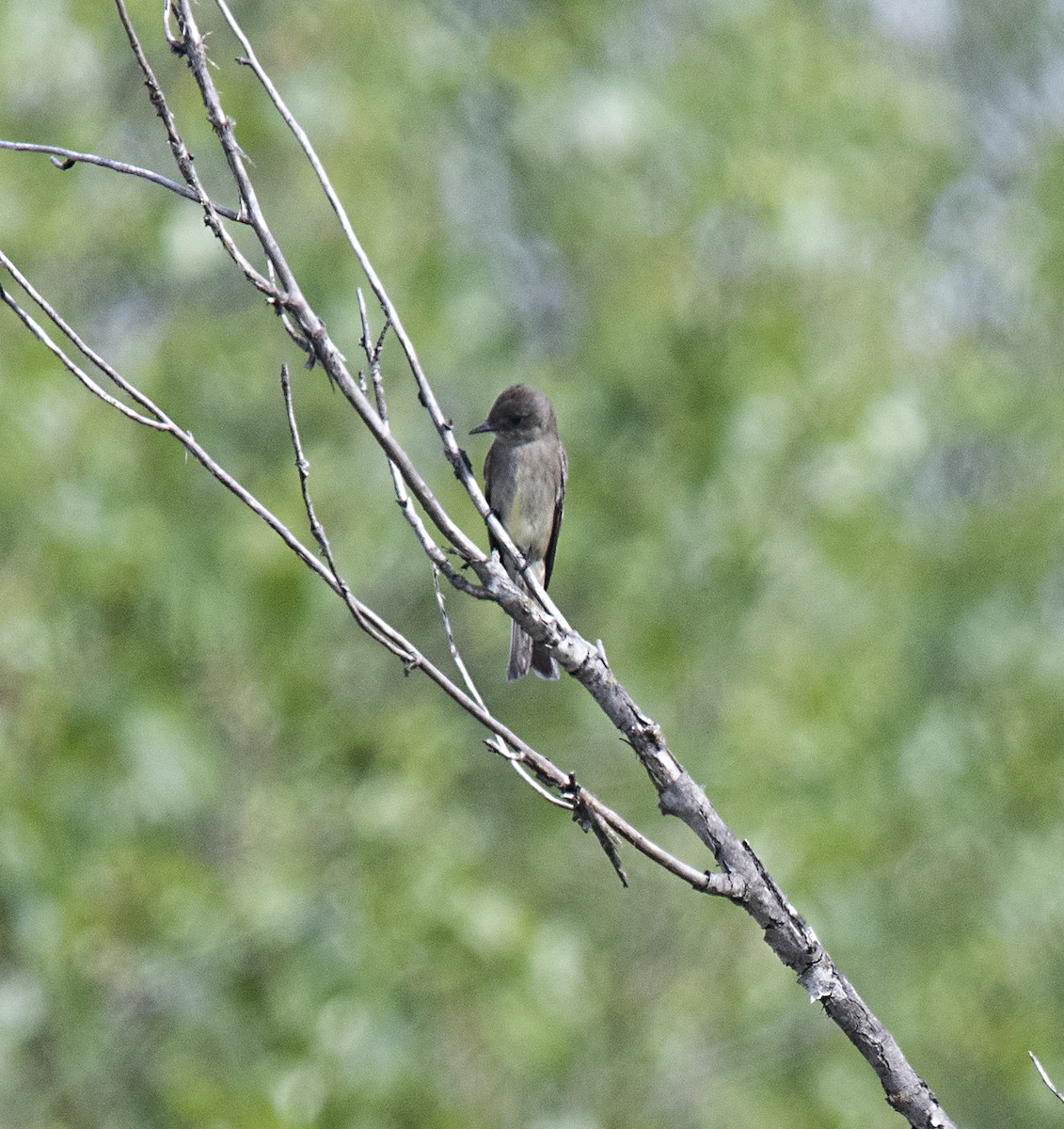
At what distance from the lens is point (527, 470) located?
6.68m

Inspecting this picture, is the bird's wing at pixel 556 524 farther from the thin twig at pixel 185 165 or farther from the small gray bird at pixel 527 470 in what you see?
the thin twig at pixel 185 165

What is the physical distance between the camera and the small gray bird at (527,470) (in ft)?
21.1

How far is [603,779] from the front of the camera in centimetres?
806

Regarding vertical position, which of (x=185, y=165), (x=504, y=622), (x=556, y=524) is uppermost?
(x=504, y=622)

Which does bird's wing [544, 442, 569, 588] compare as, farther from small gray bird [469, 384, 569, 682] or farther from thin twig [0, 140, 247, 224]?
thin twig [0, 140, 247, 224]

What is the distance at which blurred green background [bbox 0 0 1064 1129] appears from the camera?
6316 millimetres

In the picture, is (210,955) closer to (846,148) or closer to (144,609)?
(144,609)

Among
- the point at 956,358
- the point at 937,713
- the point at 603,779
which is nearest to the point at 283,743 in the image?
the point at 603,779

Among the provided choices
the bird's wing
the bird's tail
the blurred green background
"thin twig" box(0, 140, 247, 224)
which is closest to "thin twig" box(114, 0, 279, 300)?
"thin twig" box(0, 140, 247, 224)

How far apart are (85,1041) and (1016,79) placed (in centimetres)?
1410

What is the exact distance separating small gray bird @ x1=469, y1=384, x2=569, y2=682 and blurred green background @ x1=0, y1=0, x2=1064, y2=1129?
0.70m

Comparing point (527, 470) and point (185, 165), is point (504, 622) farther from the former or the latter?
point (185, 165)

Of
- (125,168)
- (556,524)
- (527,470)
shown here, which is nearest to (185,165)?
(125,168)

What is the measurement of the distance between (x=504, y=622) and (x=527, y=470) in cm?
162
